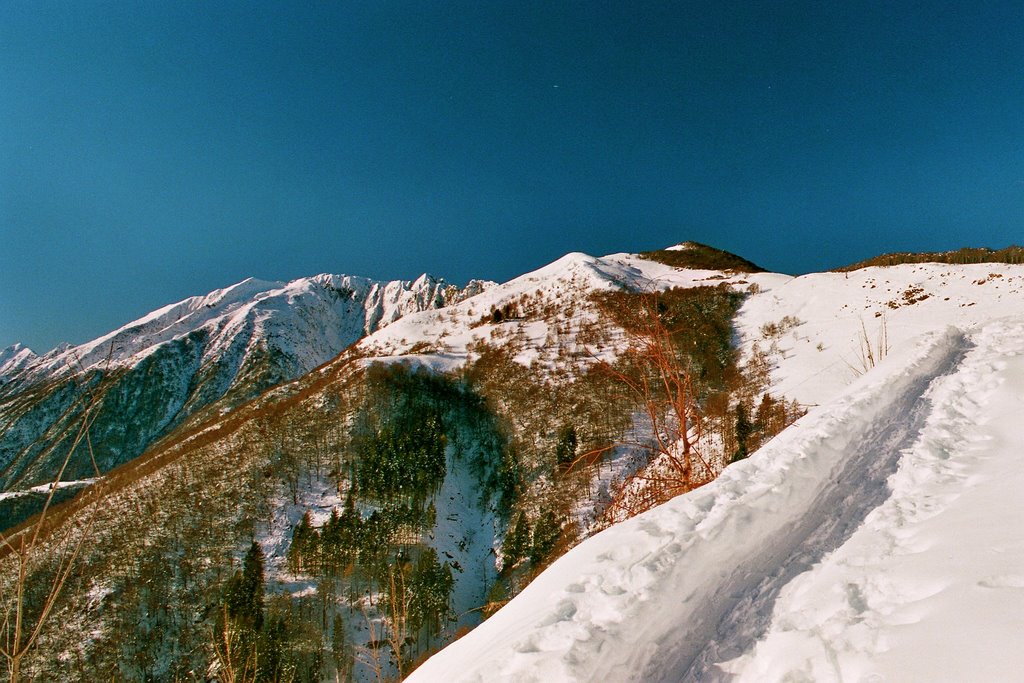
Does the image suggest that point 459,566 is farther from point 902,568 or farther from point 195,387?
point 195,387

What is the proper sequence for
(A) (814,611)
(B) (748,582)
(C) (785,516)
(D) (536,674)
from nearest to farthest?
(D) (536,674) < (A) (814,611) < (B) (748,582) < (C) (785,516)

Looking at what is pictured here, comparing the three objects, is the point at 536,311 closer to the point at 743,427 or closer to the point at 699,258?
the point at 699,258

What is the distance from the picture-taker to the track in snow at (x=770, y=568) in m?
4.21

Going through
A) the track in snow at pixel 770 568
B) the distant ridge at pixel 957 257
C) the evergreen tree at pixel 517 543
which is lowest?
the evergreen tree at pixel 517 543

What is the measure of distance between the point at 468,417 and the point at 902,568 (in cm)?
3650

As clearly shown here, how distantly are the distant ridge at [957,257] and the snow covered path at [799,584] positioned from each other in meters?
41.6

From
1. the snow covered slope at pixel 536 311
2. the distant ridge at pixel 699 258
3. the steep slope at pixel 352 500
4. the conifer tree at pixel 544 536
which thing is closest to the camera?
the steep slope at pixel 352 500

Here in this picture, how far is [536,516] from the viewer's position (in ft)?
95.8

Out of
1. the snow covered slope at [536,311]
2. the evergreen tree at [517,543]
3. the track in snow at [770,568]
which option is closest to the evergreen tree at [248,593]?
the evergreen tree at [517,543]

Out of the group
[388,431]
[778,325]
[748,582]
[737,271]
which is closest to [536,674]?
[748,582]

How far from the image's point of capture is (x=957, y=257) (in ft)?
125

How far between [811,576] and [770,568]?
1.29 feet

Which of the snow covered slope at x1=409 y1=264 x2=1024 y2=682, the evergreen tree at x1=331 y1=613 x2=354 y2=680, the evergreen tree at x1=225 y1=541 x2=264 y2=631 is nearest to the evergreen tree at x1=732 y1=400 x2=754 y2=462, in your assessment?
the snow covered slope at x1=409 y1=264 x2=1024 y2=682

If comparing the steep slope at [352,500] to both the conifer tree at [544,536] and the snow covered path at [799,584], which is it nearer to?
the conifer tree at [544,536]
